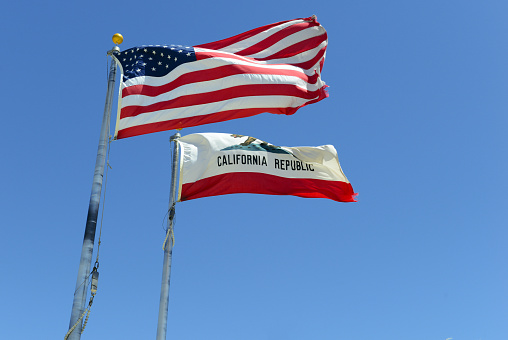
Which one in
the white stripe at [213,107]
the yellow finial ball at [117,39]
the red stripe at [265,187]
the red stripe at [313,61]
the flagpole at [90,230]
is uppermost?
the red stripe at [313,61]

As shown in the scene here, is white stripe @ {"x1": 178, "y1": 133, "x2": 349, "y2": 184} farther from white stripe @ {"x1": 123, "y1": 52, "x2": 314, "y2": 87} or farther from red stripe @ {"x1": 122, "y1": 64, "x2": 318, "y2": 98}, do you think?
white stripe @ {"x1": 123, "y1": 52, "x2": 314, "y2": 87}

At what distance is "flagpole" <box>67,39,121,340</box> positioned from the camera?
39.5 feet

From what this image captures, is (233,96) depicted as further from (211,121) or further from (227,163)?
(227,163)

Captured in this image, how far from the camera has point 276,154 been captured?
707 inches

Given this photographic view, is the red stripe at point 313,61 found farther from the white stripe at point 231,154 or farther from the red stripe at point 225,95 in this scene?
the white stripe at point 231,154

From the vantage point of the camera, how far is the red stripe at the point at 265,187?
16500 millimetres

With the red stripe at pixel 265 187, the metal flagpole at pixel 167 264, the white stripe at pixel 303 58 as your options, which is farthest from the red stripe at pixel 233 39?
the red stripe at pixel 265 187

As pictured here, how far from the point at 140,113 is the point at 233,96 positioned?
2.59 m

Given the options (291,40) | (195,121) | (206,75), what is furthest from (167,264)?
(291,40)

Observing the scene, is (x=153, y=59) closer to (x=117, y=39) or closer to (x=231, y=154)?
(x=117, y=39)

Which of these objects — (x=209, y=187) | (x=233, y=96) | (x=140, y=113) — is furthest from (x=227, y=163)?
(x=140, y=113)

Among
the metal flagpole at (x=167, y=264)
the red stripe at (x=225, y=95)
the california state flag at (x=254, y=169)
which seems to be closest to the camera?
the metal flagpole at (x=167, y=264)

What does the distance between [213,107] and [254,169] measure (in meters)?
2.34

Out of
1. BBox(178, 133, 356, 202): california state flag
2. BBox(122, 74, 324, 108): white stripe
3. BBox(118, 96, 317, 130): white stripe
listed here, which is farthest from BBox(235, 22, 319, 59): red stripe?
BBox(178, 133, 356, 202): california state flag
